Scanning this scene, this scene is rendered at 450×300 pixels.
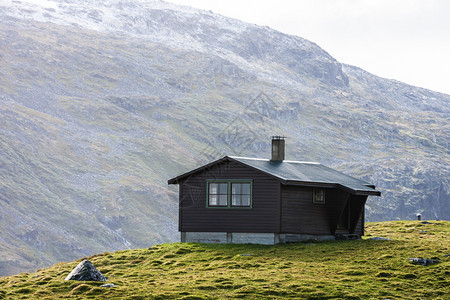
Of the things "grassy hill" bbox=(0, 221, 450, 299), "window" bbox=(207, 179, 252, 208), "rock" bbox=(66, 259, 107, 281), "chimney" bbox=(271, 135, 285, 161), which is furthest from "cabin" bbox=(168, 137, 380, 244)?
"rock" bbox=(66, 259, 107, 281)

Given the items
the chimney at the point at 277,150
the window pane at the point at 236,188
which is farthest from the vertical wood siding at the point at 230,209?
the chimney at the point at 277,150

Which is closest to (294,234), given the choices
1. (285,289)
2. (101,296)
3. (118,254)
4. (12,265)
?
(118,254)

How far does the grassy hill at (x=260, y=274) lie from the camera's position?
2689 centimetres

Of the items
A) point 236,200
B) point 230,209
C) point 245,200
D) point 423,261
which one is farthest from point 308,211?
point 423,261

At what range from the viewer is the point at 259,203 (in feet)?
142

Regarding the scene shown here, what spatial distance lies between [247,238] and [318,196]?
5.56 meters

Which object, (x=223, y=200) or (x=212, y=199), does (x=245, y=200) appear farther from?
(x=212, y=199)

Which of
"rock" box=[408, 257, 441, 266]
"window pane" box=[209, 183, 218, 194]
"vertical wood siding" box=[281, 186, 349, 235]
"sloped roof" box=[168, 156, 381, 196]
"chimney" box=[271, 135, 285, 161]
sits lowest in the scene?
"rock" box=[408, 257, 441, 266]

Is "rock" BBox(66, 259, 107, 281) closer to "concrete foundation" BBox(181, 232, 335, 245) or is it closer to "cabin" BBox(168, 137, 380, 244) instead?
"cabin" BBox(168, 137, 380, 244)

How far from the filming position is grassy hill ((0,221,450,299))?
26891 millimetres

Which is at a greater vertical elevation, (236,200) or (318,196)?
(318,196)

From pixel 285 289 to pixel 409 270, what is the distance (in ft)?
23.4

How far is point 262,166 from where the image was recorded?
148ft

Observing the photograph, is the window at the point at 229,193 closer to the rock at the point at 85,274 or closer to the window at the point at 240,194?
the window at the point at 240,194
